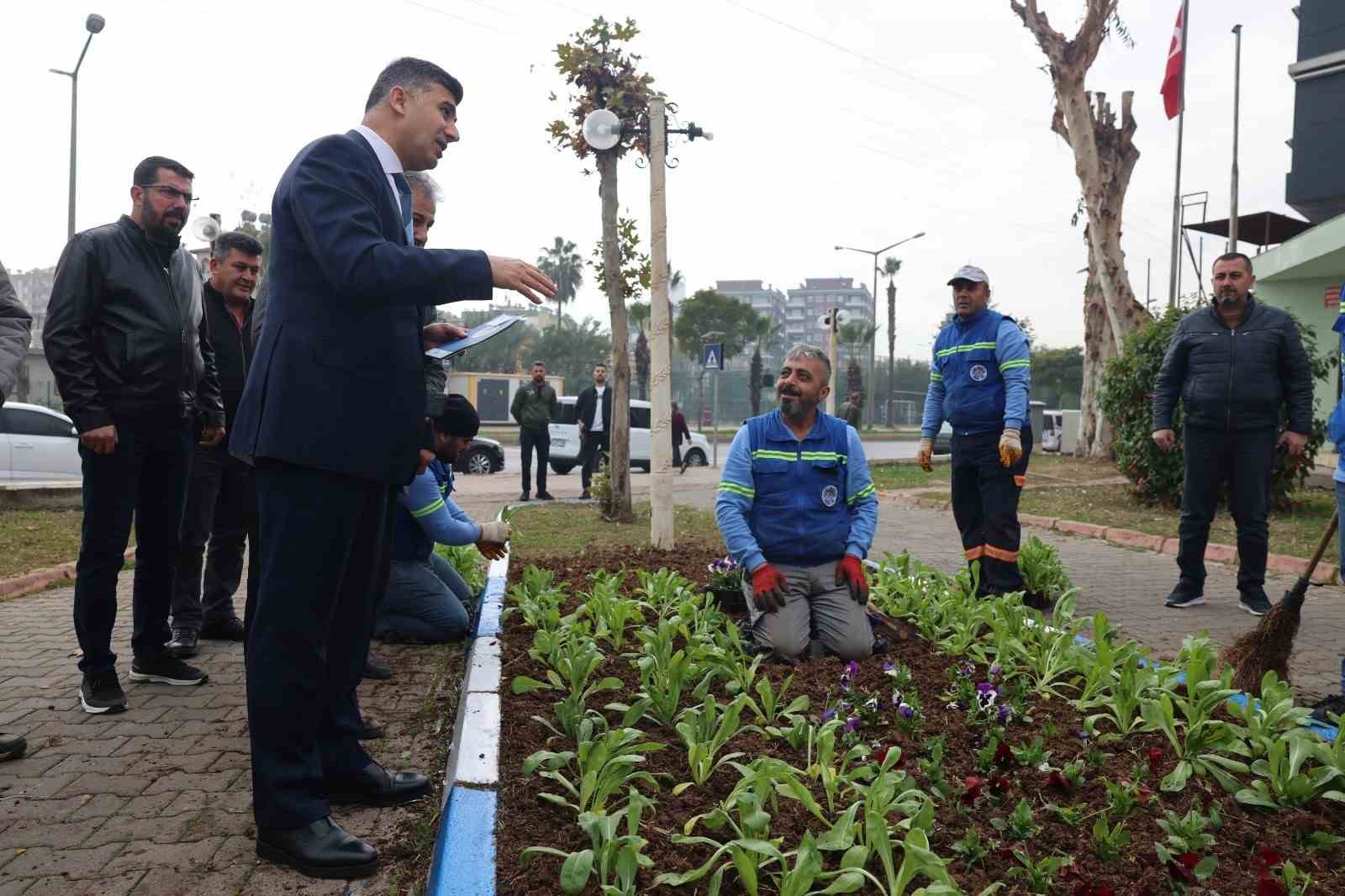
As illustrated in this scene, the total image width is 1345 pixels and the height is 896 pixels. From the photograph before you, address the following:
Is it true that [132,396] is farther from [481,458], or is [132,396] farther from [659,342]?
[481,458]

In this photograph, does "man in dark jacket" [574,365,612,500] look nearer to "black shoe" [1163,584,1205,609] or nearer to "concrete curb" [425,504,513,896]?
"black shoe" [1163,584,1205,609]

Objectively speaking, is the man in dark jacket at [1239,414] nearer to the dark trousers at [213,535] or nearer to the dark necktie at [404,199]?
the dark necktie at [404,199]

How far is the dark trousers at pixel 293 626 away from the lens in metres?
2.52

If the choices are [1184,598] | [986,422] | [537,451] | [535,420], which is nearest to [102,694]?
[986,422]

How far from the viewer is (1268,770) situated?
9.31 ft

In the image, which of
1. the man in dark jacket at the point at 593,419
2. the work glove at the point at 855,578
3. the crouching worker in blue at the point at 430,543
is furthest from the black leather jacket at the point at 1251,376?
the man in dark jacket at the point at 593,419

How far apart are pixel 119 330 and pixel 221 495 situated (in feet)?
4.74

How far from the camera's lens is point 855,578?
422 centimetres

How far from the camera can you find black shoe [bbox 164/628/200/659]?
470cm

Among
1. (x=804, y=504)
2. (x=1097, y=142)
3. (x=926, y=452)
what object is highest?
(x=1097, y=142)

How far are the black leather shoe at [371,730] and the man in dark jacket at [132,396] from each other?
1011mm

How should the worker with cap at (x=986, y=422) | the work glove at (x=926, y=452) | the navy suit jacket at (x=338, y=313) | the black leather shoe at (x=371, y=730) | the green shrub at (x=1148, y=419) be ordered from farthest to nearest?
1. the green shrub at (x=1148, y=419)
2. the work glove at (x=926, y=452)
3. the worker with cap at (x=986, y=422)
4. the black leather shoe at (x=371, y=730)
5. the navy suit jacket at (x=338, y=313)

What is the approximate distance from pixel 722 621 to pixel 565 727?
4.87ft

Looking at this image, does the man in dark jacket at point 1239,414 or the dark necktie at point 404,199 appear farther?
the man in dark jacket at point 1239,414
